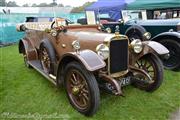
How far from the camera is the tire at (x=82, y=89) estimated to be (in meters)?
3.05

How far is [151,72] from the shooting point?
4211 mm

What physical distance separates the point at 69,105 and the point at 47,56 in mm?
1305

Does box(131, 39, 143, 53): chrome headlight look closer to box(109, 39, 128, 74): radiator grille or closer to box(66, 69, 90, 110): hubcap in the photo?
box(109, 39, 128, 74): radiator grille

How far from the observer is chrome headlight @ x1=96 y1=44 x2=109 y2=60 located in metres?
3.34

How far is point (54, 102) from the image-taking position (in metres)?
3.83

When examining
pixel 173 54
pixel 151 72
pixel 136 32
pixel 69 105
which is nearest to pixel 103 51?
pixel 69 105

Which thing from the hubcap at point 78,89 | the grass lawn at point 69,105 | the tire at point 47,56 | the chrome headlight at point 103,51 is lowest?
the grass lawn at point 69,105

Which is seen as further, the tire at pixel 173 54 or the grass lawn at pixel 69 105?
the tire at pixel 173 54

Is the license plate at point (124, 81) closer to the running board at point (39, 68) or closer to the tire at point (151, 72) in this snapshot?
the tire at point (151, 72)

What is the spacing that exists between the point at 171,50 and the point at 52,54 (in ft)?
10.0

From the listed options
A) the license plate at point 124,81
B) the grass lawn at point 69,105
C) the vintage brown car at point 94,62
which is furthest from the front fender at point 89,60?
the grass lawn at point 69,105

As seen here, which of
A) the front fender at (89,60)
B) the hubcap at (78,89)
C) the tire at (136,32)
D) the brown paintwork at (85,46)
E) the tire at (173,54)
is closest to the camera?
the front fender at (89,60)

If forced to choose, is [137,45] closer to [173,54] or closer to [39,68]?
[173,54]

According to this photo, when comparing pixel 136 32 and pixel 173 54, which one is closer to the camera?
pixel 173 54
